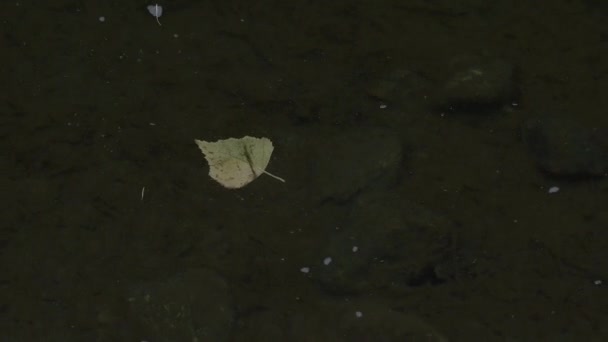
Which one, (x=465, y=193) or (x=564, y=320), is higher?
(x=465, y=193)

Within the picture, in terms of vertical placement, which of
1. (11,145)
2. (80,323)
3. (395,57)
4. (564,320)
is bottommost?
(80,323)

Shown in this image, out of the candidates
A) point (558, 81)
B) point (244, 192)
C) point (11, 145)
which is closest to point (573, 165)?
point (558, 81)

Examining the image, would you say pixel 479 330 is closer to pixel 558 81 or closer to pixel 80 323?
pixel 558 81

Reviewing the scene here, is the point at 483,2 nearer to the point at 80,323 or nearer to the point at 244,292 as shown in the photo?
the point at 244,292

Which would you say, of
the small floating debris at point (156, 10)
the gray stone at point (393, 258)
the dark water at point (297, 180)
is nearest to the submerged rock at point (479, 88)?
the dark water at point (297, 180)

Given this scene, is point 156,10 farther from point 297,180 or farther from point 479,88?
point 479,88

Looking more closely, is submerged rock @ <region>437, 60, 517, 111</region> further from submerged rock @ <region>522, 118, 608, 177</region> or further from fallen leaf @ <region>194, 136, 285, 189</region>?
fallen leaf @ <region>194, 136, 285, 189</region>

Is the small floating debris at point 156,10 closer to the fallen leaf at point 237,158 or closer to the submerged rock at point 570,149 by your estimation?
the fallen leaf at point 237,158

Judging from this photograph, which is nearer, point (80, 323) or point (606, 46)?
point (80, 323)
